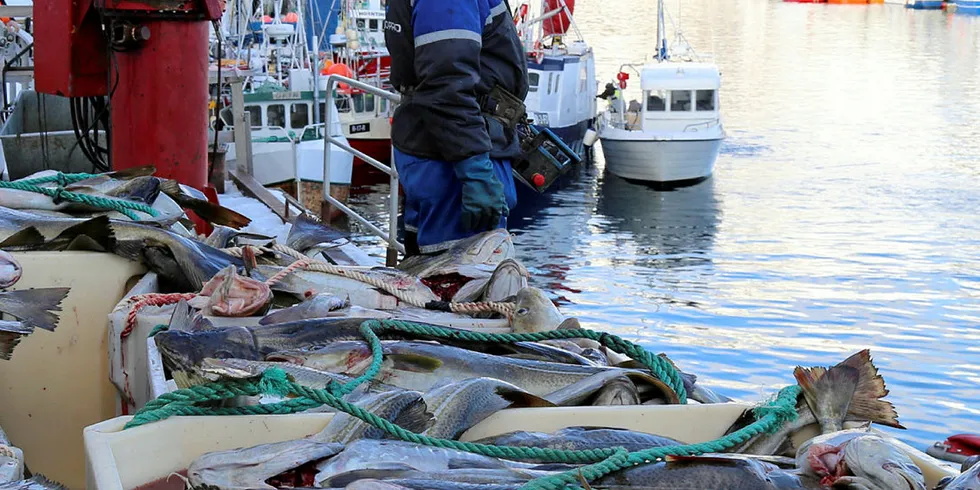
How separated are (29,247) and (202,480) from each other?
6.94 ft

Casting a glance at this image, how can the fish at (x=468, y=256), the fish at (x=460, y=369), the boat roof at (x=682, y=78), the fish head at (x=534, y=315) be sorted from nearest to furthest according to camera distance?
the fish at (x=460, y=369)
the fish head at (x=534, y=315)
the fish at (x=468, y=256)
the boat roof at (x=682, y=78)

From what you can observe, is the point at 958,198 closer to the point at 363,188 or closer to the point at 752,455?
the point at 363,188

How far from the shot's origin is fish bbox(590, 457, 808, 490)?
212 cm

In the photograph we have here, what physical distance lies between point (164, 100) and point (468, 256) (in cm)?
260

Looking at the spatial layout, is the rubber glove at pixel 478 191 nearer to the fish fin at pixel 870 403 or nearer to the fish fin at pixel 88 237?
the fish fin at pixel 88 237

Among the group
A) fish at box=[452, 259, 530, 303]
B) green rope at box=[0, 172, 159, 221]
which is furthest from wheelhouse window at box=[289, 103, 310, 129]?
fish at box=[452, 259, 530, 303]

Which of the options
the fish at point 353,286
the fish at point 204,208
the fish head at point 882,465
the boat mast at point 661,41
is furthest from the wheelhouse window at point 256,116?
the fish head at point 882,465

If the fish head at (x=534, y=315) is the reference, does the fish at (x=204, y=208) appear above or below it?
above

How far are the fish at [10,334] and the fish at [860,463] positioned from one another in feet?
6.22

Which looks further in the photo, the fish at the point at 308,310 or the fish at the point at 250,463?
the fish at the point at 308,310

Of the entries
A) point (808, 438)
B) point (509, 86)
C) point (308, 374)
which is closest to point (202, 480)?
point (308, 374)

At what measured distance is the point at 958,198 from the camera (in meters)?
23.9

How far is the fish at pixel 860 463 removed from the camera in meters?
2.07

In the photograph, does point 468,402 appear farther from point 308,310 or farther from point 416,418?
point 308,310
